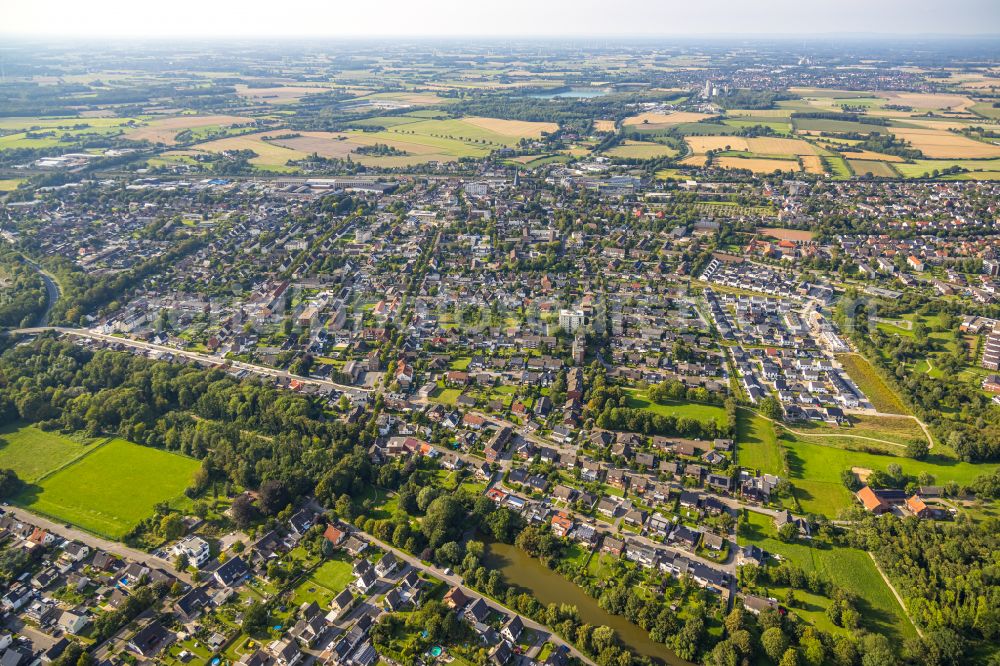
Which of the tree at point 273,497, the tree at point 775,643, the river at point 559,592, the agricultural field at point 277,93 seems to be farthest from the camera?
the agricultural field at point 277,93

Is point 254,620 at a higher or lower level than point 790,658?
lower

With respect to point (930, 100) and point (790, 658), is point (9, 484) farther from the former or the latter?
A: point (930, 100)

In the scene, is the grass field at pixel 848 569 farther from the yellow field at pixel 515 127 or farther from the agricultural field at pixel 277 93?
the agricultural field at pixel 277 93

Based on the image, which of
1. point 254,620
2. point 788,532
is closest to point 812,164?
point 788,532

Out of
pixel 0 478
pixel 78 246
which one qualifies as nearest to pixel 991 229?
pixel 0 478

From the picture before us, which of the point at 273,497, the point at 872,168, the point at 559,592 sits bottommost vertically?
the point at 559,592

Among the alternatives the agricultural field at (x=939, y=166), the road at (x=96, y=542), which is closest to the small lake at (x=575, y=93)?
the agricultural field at (x=939, y=166)

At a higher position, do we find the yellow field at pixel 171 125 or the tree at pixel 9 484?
the yellow field at pixel 171 125
